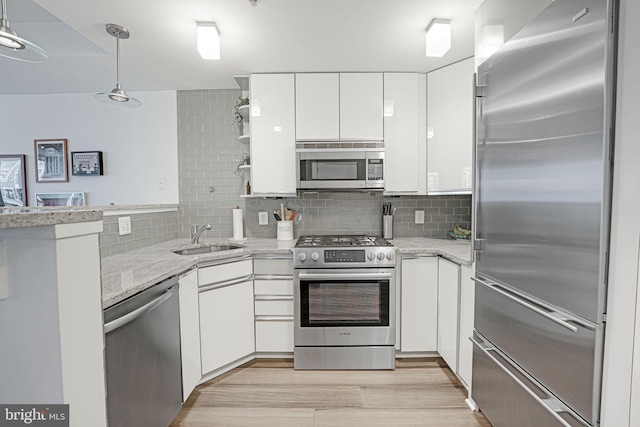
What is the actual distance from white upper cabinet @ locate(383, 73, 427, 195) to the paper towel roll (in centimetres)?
135

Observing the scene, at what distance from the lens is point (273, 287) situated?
234 cm

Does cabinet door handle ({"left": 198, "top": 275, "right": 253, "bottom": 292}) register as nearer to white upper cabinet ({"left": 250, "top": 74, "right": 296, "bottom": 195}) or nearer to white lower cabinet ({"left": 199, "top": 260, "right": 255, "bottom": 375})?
white lower cabinet ({"left": 199, "top": 260, "right": 255, "bottom": 375})

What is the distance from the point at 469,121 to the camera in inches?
88.3

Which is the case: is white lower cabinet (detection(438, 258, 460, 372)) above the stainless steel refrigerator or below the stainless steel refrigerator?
below

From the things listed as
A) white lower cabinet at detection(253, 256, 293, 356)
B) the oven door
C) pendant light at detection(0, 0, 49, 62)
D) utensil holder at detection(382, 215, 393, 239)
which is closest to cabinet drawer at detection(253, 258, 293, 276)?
white lower cabinet at detection(253, 256, 293, 356)

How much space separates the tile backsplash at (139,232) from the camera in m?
1.96

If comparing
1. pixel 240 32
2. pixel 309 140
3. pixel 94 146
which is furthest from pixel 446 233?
pixel 94 146

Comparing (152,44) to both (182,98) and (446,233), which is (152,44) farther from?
(446,233)

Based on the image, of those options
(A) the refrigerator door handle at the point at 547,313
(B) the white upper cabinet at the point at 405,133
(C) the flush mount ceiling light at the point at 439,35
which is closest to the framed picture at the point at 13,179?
(B) the white upper cabinet at the point at 405,133

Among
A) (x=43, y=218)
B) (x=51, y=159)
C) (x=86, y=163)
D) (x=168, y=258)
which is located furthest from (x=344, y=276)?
(x=51, y=159)

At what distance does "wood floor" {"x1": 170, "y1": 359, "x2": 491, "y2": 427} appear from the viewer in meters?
1.78

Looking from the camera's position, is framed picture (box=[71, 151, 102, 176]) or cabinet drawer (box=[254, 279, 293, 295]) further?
framed picture (box=[71, 151, 102, 176])

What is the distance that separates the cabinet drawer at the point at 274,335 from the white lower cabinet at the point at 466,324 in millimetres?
1205

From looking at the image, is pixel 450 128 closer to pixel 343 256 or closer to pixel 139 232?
pixel 343 256
